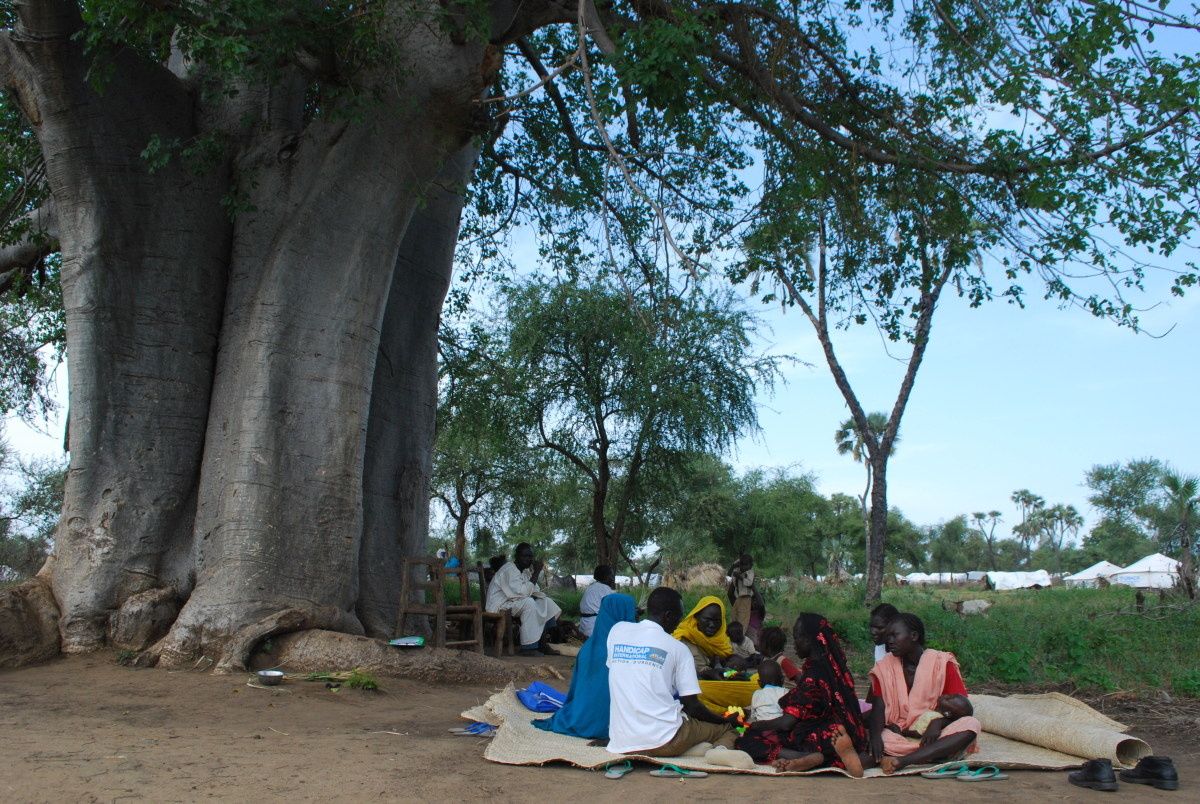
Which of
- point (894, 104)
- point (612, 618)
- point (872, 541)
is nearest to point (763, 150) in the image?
point (894, 104)

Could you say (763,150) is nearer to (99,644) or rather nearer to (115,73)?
(115,73)

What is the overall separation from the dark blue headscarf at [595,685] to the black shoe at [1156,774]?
244 centimetres

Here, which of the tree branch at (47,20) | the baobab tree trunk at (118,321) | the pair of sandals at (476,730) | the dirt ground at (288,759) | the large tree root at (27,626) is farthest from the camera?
the baobab tree trunk at (118,321)

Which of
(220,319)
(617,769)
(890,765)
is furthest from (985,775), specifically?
(220,319)

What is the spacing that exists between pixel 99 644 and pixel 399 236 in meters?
3.75

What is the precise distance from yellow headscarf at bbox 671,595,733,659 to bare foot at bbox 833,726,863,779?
9.02ft

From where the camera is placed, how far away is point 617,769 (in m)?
4.56

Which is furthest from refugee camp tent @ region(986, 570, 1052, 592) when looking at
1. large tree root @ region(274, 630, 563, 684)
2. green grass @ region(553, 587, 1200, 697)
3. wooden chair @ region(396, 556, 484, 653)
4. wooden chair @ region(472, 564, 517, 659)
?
large tree root @ region(274, 630, 563, 684)

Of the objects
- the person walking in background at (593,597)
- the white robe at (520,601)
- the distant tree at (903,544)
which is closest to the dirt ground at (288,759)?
the white robe at (520,601)

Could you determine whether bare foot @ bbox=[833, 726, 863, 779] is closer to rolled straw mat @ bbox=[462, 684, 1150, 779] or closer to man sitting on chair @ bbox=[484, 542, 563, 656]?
rolled straw mat @ bbox=[462, 684, 1150, 779]

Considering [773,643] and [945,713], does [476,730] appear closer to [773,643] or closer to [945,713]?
[773,643]

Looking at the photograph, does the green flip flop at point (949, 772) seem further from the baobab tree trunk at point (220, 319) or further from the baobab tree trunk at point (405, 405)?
the baobab tree trunk at point (405, 405)

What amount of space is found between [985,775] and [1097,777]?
474 mm

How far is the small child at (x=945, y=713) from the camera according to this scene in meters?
4.74
